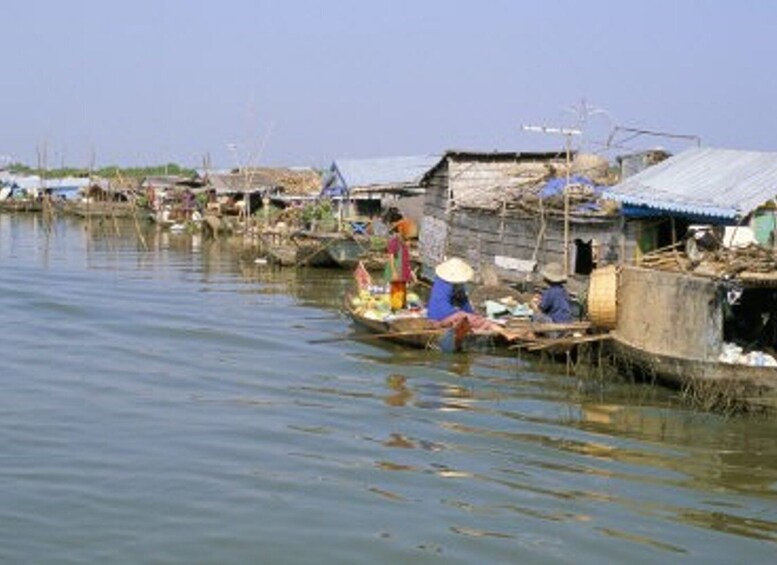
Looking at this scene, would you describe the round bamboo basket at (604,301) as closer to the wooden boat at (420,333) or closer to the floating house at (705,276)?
the floating house at (705,276)

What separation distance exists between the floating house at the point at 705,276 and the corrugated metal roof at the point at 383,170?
14958 millimetres

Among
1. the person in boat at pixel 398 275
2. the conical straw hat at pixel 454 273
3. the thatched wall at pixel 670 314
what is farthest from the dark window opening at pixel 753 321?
the person in boat at pixel 398 275

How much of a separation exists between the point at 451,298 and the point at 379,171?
1800 centimetres

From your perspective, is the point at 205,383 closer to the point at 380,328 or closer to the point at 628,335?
the point at 380,328

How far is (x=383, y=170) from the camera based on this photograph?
31297 mm

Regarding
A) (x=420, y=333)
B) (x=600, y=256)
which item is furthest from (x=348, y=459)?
(x=600, y=256)

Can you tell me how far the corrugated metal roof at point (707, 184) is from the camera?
12.5 meters

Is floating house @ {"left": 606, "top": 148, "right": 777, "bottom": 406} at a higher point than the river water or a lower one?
higher

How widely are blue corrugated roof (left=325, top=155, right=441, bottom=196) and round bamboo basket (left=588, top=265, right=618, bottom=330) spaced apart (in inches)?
676

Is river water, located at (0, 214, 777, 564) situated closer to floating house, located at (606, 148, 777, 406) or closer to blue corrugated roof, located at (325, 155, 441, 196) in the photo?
floating house, located at (606, 148, 777, 406)

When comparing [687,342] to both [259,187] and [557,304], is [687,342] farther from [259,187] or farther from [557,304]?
[259,187]

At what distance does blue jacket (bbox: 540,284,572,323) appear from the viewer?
1327cm

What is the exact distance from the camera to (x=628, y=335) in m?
11.6

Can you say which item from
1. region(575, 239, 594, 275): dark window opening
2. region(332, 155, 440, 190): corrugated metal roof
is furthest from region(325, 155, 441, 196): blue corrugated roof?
region(575, 239, 594, 275): dark window opening
